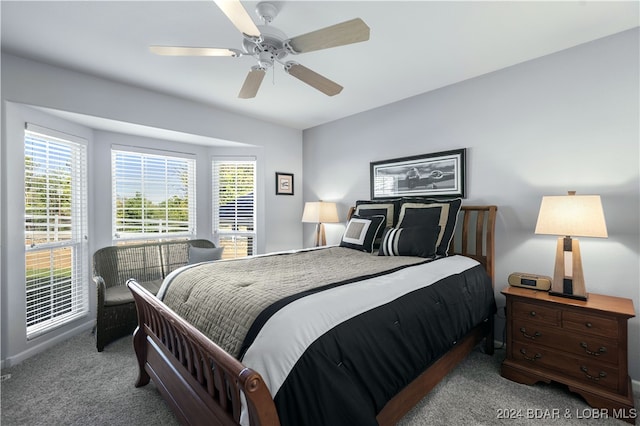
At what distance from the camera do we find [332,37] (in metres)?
1.61

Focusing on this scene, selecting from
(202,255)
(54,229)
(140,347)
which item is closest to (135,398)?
(140,347)

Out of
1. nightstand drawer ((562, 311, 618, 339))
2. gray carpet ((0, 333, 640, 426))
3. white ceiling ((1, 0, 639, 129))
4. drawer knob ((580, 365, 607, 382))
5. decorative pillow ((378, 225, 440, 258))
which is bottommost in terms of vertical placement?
gray carpet ((0, 333, 640, 426))

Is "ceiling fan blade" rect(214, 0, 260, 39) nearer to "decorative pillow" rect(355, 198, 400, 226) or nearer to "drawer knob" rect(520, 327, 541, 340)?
"decorative pillow" rect(355, 198, 400, 226)

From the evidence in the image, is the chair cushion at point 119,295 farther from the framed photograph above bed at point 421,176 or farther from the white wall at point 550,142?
the white wall at point 550,142

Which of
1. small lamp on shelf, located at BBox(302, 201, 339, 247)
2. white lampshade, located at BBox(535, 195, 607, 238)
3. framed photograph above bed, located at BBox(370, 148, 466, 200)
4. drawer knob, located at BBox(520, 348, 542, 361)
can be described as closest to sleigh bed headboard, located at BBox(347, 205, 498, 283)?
framed photograph above bed, located at BBox(370, 148, 466, 200)

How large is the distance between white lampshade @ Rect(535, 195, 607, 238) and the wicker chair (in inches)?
140

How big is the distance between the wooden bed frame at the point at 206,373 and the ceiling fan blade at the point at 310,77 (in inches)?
65.8

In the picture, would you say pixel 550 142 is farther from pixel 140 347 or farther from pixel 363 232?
pixel 140 347

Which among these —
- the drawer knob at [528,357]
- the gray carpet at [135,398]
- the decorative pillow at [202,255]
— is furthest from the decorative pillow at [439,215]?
the decorative pillow at [202,255]

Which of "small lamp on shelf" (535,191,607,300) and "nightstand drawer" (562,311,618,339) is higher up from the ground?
"small lamp on shelf" (535,191,607,300)

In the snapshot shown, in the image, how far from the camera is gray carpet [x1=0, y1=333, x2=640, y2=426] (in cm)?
178

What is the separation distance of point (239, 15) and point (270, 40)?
1.11 ft

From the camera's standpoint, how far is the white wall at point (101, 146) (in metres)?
2.42

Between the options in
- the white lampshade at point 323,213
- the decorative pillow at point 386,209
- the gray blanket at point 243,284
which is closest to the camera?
the gray blanket at point 243,284
